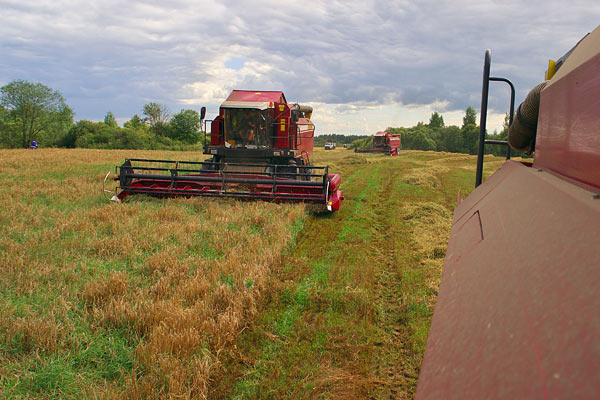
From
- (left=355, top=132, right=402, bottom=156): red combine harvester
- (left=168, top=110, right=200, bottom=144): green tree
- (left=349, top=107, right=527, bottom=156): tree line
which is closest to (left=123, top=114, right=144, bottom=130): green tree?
(left=168, top=110, right=200, bottom=144): green tree

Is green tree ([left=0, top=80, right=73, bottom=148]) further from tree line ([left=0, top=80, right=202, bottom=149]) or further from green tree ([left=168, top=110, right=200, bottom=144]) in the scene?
green tree ([left=168, top=110, right=200, bottom=144])

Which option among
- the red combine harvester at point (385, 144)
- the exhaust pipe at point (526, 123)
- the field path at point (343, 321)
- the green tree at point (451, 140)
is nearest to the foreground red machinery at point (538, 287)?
the exhaust pipe at point (526, 123)

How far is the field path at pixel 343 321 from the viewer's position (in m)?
3.00

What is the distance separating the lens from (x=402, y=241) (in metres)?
6.88

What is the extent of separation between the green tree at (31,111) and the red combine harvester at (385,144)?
4261 cm

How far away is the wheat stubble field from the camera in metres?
2.94

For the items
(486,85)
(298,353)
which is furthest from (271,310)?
(486,85)

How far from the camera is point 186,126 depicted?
64812 mm

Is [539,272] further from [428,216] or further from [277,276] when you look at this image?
[428,216]

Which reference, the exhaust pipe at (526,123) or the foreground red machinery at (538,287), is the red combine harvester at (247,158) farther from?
the foreground red machinery at (538,287)

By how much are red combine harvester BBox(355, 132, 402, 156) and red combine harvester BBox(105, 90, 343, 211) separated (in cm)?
2817

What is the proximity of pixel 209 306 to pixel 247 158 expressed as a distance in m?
8.58

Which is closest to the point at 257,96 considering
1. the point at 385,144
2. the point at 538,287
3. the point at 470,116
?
the point at 538,287

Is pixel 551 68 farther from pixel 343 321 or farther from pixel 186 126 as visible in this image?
pixel 186 126
